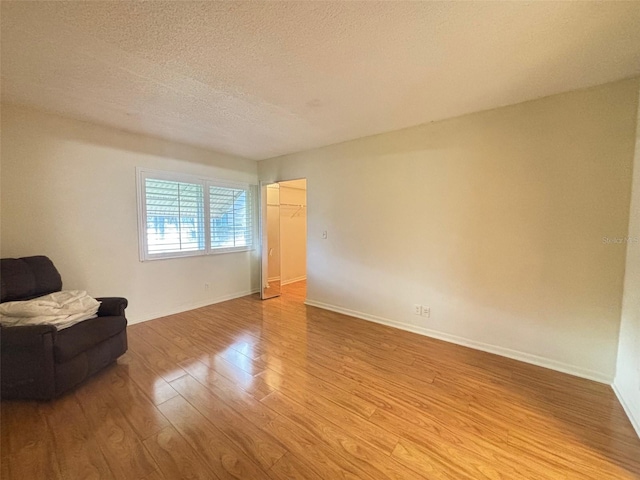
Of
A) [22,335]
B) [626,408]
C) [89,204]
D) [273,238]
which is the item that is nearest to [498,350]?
[626,408]

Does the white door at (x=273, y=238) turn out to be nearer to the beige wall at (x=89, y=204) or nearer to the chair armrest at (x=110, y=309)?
the beige wall at (x=89, y=204)

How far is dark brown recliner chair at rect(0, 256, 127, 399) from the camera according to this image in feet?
5.94

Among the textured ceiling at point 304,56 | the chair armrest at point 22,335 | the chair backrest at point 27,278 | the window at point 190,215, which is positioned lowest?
the chair armrest at point 22,335

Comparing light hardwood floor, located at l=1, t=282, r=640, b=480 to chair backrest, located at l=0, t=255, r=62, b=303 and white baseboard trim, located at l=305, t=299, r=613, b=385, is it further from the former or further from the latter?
chair backrest, located at l=0, t=255, r=62, b=303

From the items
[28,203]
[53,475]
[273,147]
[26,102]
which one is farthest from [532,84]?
[28,203]

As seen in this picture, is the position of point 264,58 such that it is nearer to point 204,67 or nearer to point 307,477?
point 204,67

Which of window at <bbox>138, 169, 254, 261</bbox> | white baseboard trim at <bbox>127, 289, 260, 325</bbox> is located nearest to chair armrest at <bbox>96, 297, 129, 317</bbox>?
white baseboard trim at <bbox>127, 289, 260, 325</bbox>

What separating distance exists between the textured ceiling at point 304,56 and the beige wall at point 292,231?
3.14m

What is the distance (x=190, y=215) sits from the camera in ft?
12.8

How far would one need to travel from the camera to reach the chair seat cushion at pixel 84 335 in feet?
6.16

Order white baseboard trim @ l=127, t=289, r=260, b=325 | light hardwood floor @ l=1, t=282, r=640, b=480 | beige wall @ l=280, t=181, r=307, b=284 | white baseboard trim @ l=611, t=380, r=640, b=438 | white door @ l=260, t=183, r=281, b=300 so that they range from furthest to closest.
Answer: beige wall @ l=280, t=181, r=307, b=284, white door @ l=260, t=183, r=281, b=300, white baseboard trim @ l=127, t=289, r=260, b=325, white baseboard trim @ l=611, t=380, r=640, b=438, light hardwood floor @ l=1, t=282, r=640, b=480

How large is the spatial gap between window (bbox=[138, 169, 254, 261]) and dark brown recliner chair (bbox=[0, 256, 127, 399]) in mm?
1223

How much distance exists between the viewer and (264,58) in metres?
1.81

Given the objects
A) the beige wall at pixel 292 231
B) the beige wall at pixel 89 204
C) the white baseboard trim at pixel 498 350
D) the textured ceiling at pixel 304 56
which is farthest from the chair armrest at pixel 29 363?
the beige wall at pixel 292 231
